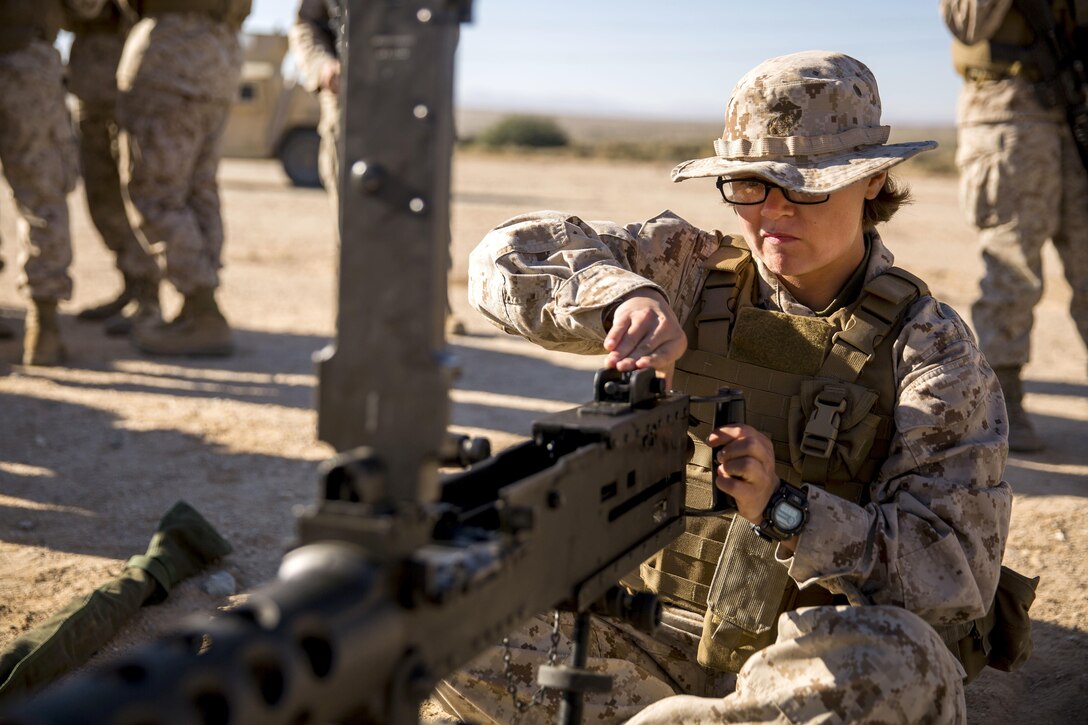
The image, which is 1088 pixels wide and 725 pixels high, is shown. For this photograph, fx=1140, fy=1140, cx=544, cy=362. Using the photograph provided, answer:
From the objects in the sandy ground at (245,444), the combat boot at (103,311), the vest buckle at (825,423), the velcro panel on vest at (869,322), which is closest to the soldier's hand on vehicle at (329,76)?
the sandy ground at (245,444)

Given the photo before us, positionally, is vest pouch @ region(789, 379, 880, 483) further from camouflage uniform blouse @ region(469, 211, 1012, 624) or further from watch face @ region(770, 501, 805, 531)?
watch face @ region(770, 501, 805, 531)

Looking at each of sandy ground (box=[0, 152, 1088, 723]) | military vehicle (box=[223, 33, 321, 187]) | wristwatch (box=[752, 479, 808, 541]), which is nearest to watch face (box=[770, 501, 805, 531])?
wristwatch (box=[752, 479, 808, 541])

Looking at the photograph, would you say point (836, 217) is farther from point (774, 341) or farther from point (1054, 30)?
point (1054, 30)

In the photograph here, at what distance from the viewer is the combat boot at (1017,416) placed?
20.0ft

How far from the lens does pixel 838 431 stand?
267cm

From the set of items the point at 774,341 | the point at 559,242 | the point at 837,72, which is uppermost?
the point at 837,72

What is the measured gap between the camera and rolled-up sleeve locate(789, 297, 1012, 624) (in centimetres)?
243

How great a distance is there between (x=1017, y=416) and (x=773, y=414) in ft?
12.8

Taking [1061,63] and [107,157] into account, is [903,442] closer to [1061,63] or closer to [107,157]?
[1061,63]

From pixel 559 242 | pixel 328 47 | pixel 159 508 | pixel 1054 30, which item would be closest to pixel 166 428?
pixel 159 508

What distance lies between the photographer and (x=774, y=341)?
286 centimetres

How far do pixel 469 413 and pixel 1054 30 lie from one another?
3649 millimetres

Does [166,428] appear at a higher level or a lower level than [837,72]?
lower

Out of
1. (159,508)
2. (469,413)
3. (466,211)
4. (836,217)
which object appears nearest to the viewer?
(836,217)
